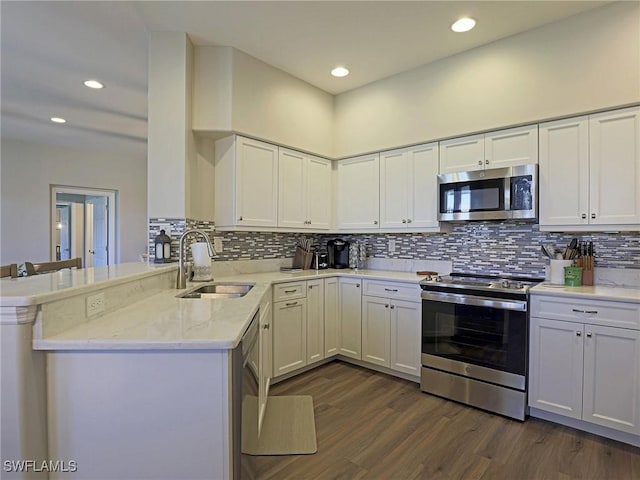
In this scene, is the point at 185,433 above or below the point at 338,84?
below

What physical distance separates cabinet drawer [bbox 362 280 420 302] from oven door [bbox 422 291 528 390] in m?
0.12

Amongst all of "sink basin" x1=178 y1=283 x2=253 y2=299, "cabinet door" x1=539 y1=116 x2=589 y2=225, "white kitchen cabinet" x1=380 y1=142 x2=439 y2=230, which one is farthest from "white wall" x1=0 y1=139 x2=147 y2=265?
"cabinet door" x1=539 y1=116 x2=589 y2=225

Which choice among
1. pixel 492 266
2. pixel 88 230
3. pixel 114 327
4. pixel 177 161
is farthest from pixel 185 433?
pixel 88 230

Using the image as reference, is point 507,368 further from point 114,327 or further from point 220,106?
point 220,106

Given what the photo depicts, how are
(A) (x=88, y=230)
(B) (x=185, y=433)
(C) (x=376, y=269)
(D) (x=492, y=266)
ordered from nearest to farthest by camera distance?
1. (B) (x=185, y=433)
2. (D) (x=492, y=266)
3. (C) (x=376, y=269)
4. (A) (x=88, y=230)

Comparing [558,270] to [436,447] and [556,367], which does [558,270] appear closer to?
[556,367]

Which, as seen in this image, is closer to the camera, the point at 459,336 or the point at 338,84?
the point at 459,336

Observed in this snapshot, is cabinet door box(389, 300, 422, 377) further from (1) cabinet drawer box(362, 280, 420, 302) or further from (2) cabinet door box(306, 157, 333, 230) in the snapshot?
(2) cabinet door box(306, 157, 333, 230)

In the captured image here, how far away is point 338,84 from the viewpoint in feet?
11.7

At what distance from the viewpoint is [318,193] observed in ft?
12.1

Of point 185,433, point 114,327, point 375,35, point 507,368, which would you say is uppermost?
point 375,35

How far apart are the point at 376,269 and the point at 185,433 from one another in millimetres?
2841

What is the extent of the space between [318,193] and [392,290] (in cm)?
129

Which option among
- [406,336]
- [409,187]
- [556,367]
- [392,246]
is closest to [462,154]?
[409,187]
